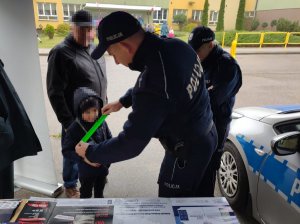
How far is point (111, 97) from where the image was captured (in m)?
6.30

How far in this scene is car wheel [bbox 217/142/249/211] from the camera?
238cm

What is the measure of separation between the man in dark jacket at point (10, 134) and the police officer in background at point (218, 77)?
1.38 m

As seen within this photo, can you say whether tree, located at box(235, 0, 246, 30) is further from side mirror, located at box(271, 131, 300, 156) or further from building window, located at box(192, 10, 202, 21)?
side mirror, located at box(271, 131, 300, 156)

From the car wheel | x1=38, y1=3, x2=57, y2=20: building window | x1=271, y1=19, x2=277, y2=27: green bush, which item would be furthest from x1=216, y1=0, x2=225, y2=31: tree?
the car wheel

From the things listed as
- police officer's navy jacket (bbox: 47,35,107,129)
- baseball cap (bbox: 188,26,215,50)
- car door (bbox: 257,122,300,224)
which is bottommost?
car door (bbox: 257,122,300,224)

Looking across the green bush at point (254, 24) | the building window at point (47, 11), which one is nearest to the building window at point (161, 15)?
the building window at point (47, 11)

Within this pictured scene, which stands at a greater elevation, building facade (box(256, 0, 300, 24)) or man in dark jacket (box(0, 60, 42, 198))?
building facade (box(256, 0, 300, 24))

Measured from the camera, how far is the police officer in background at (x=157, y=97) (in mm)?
1244

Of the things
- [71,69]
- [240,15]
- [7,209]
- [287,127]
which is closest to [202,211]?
[7,209]

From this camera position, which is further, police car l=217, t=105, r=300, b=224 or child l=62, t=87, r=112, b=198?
child l=62, t=87, r=112, b=198

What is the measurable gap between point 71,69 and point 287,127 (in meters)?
1.80

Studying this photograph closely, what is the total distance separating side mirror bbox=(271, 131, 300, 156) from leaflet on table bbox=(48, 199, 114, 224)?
1109mm

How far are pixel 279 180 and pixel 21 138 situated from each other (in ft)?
5.95

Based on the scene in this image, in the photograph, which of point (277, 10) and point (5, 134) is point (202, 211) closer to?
point (5, 134)
